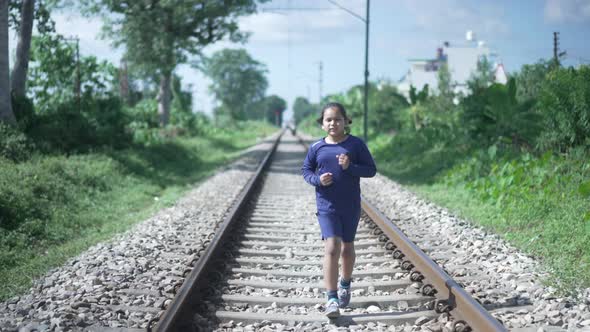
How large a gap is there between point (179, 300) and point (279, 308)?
0.79 metres

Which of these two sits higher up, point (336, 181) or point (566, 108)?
point (566, 108)

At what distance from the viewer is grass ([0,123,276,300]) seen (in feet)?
21.2

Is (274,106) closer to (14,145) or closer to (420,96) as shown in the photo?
(420,96)

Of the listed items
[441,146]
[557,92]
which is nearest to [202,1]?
[441,146]

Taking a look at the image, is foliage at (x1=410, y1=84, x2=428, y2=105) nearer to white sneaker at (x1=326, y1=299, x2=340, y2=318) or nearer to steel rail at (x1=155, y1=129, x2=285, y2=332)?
steel rail at (x1=155, y1=129, x2=285, y2=332)

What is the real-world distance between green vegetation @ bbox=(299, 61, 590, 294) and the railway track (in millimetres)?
1053

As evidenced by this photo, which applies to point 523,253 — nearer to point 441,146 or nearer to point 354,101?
point 441,146

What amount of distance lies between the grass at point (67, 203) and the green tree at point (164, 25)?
8.62 m

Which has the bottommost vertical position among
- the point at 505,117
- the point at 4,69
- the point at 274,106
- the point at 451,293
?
the point at 451,293

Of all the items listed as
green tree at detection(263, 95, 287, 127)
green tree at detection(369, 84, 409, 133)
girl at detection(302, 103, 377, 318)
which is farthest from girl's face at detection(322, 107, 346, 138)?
green tree at detection(263, 95, 287, 127)

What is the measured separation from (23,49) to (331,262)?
1203cm

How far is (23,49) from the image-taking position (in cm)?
1369

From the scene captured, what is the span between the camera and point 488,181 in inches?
391

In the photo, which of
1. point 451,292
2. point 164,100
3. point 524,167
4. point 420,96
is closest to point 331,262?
point 451,292
